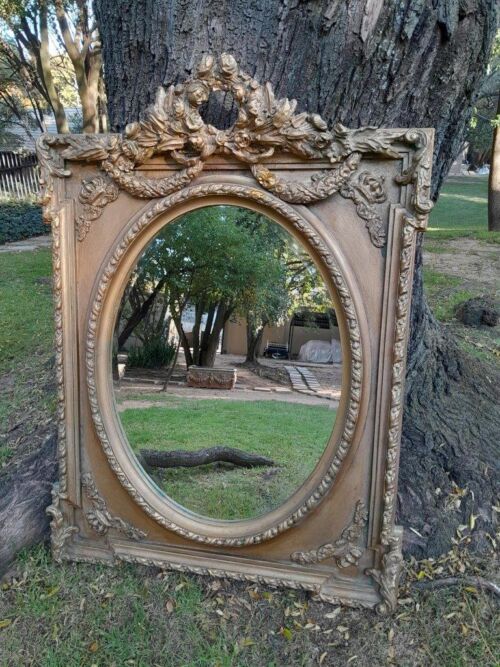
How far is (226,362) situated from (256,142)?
84cm

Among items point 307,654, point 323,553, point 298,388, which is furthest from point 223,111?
point 307,654

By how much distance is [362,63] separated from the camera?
6.77 feet

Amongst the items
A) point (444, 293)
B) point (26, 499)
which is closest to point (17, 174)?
point (444, 293)

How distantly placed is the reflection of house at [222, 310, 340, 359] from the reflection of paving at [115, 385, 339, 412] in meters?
0.16

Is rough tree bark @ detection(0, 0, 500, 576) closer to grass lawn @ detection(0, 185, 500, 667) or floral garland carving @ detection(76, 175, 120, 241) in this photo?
grass lawn @ detection(0, 185, 500, 667)

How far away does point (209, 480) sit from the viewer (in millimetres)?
2129

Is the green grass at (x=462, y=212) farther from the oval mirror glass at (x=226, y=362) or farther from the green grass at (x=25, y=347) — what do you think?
the oval mirror glass at (x=226, y=362)

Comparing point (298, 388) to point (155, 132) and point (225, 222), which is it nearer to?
point (225, 222)

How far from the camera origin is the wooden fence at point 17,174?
44.5ft

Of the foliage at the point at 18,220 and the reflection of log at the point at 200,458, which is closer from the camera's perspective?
the reflection of log at the point at 200,458

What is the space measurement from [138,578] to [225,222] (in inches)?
60.9

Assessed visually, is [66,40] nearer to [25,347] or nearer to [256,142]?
[25,347]

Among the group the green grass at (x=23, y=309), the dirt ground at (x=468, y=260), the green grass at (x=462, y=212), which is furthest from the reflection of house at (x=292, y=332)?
the green grass at (x=462, y=212)

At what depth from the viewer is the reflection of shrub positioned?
2.11 m
